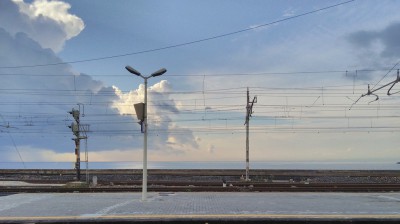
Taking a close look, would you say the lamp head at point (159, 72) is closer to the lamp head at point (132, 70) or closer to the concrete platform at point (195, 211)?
the lamp head at point (132, 70)

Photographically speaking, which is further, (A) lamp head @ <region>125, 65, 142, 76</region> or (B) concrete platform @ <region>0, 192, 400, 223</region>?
(A) lamp head @ <region>125, 65, 142, 76</region>

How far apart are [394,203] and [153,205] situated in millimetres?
8868

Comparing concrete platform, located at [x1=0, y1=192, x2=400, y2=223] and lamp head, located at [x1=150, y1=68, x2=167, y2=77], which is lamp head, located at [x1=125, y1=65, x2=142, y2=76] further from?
concrete platform, located at [x1=0, y1=192, x2=400, y2=223]

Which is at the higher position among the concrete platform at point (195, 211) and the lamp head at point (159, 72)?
the lamp head at point (159, 72)

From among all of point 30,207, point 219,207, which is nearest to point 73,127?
point 30,207

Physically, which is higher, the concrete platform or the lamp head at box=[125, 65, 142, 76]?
the lamp head at box=[125, 65, 142, 76]

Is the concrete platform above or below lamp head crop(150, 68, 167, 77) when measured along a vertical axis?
below

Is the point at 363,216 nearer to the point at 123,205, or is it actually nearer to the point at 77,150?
the point at 123,205

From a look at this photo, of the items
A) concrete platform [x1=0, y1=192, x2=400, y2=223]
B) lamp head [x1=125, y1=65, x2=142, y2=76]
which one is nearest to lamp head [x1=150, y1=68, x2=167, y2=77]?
lamp head [x1=125, y1=65, x2=142, y2=76]

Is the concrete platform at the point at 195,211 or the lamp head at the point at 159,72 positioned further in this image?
the lamp head at the point at 159,72

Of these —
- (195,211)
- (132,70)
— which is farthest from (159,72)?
(195,211)

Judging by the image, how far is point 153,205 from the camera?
47.5 ft

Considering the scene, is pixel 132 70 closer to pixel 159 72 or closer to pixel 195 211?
pixel 159 72

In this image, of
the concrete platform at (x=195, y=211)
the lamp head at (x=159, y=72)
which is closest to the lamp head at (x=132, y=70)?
the lamp head at (x=159, y=72)
